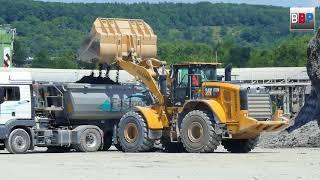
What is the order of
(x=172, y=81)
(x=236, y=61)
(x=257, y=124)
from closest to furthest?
(x=257, y=124)
(x=172, y=81)
(x=236, y=61)

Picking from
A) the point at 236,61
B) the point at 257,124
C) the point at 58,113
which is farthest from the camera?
the point at 236,61

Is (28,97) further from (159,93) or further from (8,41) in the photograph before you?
(8,41)

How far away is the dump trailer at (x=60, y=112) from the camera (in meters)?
34.9

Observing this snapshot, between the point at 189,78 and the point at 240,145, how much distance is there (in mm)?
3044

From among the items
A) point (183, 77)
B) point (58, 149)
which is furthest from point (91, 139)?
point (183, 77)

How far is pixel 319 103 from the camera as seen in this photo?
125 ft

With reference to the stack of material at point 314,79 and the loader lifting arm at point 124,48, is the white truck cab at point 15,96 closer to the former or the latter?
the loader lifting arm at point 124,48

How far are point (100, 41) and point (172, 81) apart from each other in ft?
12.1

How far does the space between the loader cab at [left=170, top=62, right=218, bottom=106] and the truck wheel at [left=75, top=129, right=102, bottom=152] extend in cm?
388

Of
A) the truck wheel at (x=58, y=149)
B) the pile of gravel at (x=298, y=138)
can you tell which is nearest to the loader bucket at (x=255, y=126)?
the pile of gravel at (x=298, y=138)

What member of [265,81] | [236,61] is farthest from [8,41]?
[236,61]

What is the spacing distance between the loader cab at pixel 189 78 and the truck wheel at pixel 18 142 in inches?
219

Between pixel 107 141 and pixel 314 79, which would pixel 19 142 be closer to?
pixel 107 141

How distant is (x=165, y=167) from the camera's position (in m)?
25.5
